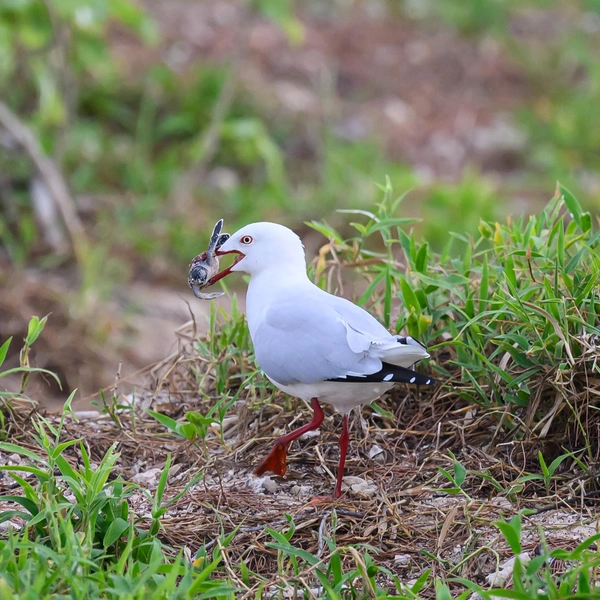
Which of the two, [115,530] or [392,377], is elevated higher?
[392,377]

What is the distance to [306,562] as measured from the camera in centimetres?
230

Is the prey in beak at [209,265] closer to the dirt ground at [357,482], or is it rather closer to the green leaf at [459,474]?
the dirt ground at [357,482]

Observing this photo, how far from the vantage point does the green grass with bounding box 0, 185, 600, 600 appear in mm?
2068

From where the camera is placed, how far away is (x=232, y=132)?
624 cm

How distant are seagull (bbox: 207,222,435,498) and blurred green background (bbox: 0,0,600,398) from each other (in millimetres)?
2219

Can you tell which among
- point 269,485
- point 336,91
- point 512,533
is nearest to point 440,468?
point 512,533

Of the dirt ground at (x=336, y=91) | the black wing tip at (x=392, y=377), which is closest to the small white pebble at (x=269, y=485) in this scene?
the black wing tip at (x=392, y=377)

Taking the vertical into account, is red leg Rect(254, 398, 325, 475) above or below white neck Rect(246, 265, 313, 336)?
below

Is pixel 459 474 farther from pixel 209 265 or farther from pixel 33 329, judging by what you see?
pixel 33 329

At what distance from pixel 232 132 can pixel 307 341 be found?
13.0ft

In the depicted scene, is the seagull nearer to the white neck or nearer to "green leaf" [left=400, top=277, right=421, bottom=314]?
the white neck

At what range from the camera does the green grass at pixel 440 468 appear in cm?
207

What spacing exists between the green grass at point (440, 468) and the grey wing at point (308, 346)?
27cm

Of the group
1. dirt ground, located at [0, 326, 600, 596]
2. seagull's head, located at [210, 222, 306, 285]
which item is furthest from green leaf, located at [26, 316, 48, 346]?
seagull's head, located at [210, 222, 306, 285]
